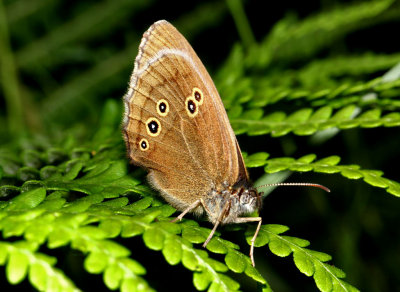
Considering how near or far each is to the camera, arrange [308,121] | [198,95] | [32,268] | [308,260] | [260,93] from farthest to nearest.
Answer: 1. [260,93]
2. [308,121]
3. [198,95]
4. [308,260]
5. [32,268]

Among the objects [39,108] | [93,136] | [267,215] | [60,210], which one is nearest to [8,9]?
[39,108]

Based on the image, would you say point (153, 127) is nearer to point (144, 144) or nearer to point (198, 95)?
point (144, 144)

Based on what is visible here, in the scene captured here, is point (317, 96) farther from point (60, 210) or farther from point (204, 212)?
point (60, 210)

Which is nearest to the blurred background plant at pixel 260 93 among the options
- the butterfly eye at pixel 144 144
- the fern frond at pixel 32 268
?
the butterfly eye at pixel 144 144

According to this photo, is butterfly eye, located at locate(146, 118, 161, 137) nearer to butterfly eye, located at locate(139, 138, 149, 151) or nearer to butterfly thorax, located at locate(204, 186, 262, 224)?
butterfly eye, located at locate(139, 138, 149, 151)

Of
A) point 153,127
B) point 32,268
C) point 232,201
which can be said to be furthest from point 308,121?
point 32,268

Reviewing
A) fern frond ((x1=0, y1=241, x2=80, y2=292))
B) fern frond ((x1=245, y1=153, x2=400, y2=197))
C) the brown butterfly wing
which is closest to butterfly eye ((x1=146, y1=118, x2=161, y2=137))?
the brown butterfly wing
